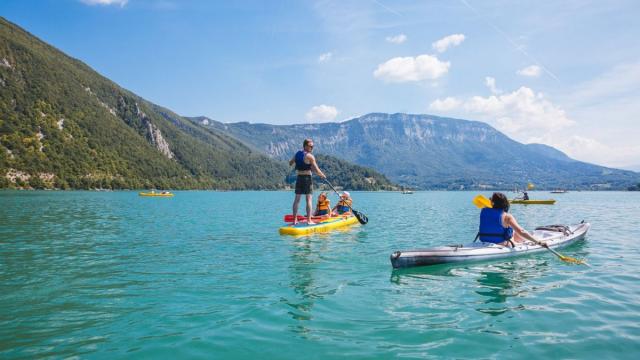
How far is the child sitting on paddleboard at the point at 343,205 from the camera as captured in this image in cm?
2716

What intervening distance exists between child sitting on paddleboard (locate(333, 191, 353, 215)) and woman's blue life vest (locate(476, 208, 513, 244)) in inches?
506

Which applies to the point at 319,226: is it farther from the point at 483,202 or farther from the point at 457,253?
the point at 457,253

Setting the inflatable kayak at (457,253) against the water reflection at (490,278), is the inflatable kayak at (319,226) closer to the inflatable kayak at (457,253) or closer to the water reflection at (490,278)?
the inflatable kayak at (457,253)

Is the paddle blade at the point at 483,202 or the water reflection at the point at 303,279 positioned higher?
the paddle blade at the point at 483,202

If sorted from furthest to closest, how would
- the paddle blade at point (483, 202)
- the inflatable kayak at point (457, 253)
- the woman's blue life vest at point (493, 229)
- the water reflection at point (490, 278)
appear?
the paddle blade at point (483, 202) → the woman's blue life vest at point (493, 229) → the inflatable kayak at point (457, 253) → the water reflection at point (490, 278)

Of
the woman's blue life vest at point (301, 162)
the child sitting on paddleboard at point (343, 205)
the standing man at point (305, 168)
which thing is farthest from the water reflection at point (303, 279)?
the child sitting on paddleboard at point (343, 205)

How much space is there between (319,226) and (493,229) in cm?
951

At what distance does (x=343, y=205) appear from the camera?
28.1 metres

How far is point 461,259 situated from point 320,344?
8.15 meters

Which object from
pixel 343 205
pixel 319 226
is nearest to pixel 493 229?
pixel 319 226

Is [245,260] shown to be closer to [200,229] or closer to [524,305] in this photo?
[524,305]

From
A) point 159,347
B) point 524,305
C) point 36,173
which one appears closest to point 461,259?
point 524,305

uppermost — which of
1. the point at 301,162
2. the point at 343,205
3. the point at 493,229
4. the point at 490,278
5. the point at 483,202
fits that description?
the point at 301,162

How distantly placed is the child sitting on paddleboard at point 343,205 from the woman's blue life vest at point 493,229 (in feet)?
42.2
